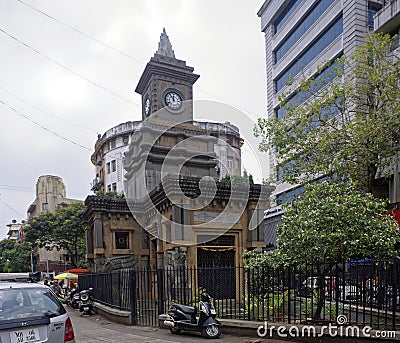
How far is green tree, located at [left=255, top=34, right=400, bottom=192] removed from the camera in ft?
42.8

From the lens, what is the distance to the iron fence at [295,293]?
7.50m

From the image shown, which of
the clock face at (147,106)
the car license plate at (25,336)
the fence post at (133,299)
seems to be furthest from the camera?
the clock face at (147,106)

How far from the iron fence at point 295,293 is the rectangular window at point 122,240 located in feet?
26.8

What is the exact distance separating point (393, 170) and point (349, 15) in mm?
11249

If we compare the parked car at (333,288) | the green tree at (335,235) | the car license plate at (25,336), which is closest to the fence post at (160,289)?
the green tree at (335,235)

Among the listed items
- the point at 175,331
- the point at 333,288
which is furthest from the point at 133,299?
the point at 333,288

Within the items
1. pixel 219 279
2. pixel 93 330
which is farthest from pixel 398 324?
pixel 93 330

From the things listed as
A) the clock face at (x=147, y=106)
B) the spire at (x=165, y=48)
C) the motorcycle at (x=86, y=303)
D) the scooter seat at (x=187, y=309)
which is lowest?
the motorcycle at (x=86, y=303)

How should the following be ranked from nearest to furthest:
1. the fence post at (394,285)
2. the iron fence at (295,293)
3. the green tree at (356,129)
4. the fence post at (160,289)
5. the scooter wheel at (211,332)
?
the fence post at (394,285), the iron fence at (295,293), the scooter wheel at (211,332), the fence post at (160,289), the green tree at (356,129)

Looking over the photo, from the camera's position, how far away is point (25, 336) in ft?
16.8

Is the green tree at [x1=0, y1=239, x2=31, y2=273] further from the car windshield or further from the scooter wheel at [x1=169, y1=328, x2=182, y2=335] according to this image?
the car windshield

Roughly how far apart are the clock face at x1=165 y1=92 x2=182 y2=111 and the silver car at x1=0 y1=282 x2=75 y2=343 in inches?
649

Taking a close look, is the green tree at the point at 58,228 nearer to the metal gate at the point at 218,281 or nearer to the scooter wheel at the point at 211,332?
the metal gate at the point at 218,281

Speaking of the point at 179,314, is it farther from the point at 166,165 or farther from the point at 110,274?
the point at 166,165
